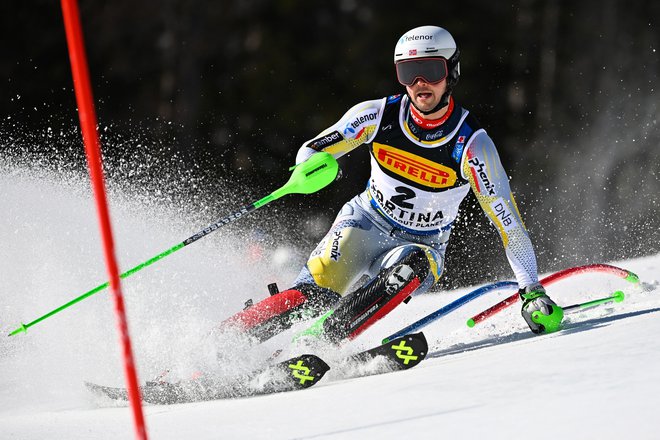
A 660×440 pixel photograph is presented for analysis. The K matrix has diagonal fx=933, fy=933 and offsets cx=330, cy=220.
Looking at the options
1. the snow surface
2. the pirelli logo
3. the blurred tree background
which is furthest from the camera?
the blurred tree background

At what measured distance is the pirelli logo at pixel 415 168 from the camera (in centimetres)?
434

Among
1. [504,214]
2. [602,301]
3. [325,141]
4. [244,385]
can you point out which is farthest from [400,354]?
[602,301]

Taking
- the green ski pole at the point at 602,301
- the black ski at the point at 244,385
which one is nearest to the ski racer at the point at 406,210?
the black ski at the point at 244,385

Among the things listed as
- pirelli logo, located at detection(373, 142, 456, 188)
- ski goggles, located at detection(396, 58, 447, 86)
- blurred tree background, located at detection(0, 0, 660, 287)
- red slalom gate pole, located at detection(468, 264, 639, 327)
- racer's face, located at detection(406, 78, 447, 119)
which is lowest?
red slalom gate pole, located at detection(468, 264, 639, 327)

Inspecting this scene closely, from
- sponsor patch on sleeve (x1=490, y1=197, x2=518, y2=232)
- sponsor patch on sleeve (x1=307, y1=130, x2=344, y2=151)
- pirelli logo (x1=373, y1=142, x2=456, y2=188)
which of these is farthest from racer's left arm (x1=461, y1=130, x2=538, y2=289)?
sponsor patch on sleeve (x1=307, y1=130, x2=344, y2=151)

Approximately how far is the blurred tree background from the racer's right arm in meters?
7.59

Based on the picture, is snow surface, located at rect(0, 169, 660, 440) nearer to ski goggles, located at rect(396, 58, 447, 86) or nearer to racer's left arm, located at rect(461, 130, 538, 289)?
racer's left arm, located at rect(461, 130, 538, 289)

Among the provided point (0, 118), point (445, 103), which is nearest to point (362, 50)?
point (0, 118)

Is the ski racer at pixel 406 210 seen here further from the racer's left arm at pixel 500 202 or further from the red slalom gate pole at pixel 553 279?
the red slalom gate pole at pixel 553 279

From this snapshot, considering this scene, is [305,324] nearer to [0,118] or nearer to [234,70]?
[0,118]

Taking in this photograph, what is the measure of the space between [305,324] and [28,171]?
3370 millimetres

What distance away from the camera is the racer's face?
4199mm

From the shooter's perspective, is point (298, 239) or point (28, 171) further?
point (298, 239)

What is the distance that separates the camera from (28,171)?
6.86 meters
